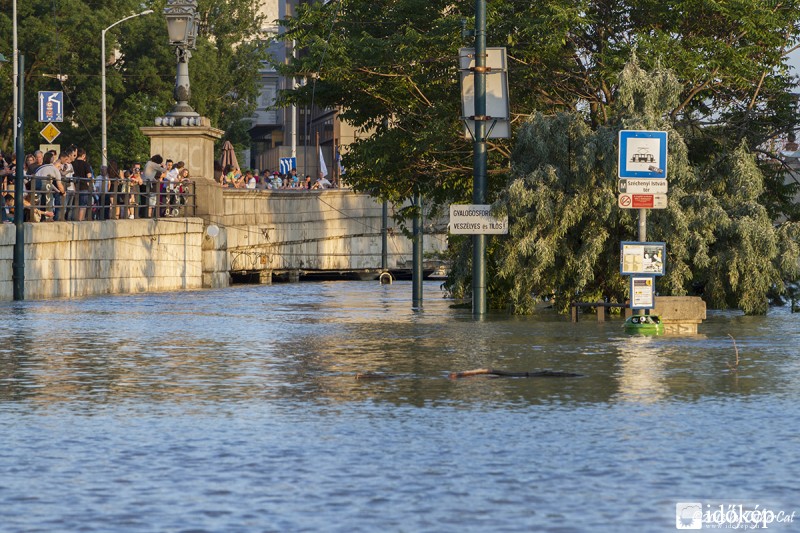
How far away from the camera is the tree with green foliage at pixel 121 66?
75.5 m

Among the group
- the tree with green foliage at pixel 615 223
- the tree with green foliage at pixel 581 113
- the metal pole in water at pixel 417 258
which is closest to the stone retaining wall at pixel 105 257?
the tree with green foliage at pixel 581 113

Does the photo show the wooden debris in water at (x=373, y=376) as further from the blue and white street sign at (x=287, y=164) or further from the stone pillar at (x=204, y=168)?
the blue and white street sign at (x=287, y=164)

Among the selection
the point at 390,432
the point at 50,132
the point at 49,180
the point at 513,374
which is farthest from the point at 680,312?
the point at 50,132

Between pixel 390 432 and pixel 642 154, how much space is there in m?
9.70

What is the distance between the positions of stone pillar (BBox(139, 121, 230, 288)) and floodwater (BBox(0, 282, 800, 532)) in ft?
70.0

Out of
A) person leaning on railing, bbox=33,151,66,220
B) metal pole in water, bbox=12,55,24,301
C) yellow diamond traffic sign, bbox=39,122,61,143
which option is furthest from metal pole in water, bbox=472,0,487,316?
yellow diamond traffic sign, bbox=39,122,61,143

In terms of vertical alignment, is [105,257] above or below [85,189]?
below

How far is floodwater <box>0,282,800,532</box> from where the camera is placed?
7441 millimetres

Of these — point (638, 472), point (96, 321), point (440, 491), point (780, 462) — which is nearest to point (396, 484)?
point (440, 491)

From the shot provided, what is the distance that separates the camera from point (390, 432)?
995 cm

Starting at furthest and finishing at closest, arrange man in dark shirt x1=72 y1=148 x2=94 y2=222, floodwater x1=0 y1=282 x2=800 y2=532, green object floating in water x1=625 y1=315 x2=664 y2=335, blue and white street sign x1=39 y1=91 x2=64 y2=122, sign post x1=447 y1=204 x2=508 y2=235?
blue and white street sign x1=39 y1=91 x2=64 y2=122 → man in dark shirt x1=72 y1=148 x2=94 y2=222 → sign post x1=447 y1=204 x2=508 y2=235 → green object floating in water x1=625 y1=315 x2=664 y2=335 → floodwater x1=0 y1=282 x2=800 y2=532

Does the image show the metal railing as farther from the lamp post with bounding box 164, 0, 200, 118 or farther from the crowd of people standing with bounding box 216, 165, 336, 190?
the crowd of people standing with bounding box 216, 165, 336, 190

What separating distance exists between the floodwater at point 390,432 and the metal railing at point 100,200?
1296 cm

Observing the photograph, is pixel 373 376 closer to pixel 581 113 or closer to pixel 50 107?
pixel 581 113
